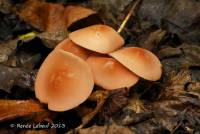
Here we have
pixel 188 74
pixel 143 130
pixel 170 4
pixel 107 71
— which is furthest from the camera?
pixel 170 4

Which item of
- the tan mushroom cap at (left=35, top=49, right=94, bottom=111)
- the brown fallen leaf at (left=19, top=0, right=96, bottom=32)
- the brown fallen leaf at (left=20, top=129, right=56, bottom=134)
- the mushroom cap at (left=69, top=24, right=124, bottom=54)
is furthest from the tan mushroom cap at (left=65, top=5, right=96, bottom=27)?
the brown fallen leaf at (left=20, top=129, right=56, bottom=134)

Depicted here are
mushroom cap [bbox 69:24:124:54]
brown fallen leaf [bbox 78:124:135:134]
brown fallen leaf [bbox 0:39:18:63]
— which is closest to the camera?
brown fallen leaf [bbox 78:124:135:134]

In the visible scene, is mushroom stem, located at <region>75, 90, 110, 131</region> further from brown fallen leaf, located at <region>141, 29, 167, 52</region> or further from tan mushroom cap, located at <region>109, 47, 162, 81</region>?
brown fallen leaf, located at <region>141, 29, 167, 52</region>

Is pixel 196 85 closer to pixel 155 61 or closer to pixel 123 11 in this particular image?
pixel 155 61

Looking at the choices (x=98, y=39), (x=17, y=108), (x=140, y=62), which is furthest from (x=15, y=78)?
(x=140, y=62)

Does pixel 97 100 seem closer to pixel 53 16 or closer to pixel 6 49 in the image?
Result: pixel 6 49

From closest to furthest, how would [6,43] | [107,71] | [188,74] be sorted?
[107,71]
[188,74]
[6,43]

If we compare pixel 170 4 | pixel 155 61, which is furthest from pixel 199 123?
pixel 170 4
